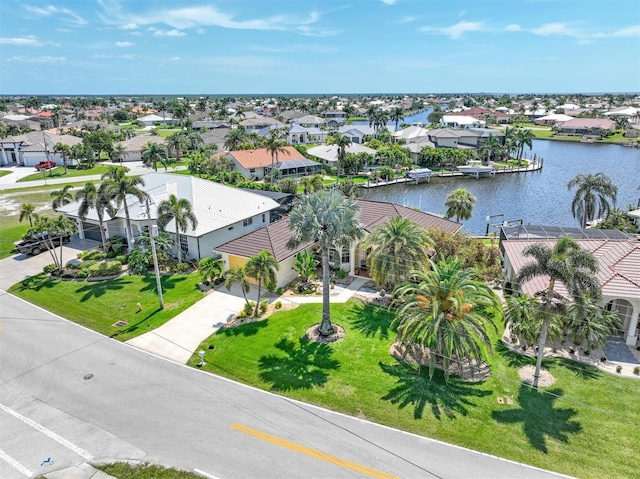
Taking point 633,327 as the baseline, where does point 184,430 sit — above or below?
below

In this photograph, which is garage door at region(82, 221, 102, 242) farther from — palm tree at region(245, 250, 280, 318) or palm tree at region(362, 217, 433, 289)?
palm tree at region(362, 217, 433, 289)

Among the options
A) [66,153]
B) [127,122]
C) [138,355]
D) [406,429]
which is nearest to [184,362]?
[138,355]

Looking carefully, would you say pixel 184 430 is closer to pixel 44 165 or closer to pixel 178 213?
pixel 178 213

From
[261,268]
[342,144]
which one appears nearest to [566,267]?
[261,268]

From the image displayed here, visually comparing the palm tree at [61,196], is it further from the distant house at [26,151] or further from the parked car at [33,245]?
the distant house at [26,151]

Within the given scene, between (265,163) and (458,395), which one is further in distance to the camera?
(265,163)

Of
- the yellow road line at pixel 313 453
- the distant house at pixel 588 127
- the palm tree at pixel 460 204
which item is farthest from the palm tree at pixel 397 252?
the distant house at pixel 588 127
